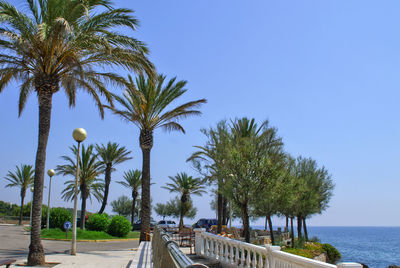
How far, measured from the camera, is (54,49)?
41.0 ft

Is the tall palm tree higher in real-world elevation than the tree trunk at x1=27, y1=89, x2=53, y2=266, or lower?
higher

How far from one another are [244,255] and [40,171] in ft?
24.7

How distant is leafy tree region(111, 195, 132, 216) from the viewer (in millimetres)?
72400

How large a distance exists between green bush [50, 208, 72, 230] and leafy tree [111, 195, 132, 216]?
1788 inches

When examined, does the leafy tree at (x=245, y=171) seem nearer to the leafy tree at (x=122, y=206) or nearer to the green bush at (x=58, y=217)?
the green bush at (x=58, y=217)

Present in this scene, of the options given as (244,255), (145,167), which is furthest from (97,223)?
(244,255)

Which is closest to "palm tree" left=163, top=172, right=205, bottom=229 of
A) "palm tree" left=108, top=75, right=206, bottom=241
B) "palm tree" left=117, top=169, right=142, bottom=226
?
"palm tree" left=117, top=169, right=142, bottom=226

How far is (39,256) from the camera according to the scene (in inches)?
463

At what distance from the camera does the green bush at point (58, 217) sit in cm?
2705

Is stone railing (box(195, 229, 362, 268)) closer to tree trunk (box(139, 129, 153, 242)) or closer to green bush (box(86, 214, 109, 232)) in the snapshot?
tree trunk (box(139, 129, 153, 242))

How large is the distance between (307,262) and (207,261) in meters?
7.30

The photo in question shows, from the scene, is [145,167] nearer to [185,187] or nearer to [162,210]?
[185,187]

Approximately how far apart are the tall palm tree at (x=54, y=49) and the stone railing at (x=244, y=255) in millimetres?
6041

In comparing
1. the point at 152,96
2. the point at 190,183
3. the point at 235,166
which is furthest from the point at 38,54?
the point at 190,183
